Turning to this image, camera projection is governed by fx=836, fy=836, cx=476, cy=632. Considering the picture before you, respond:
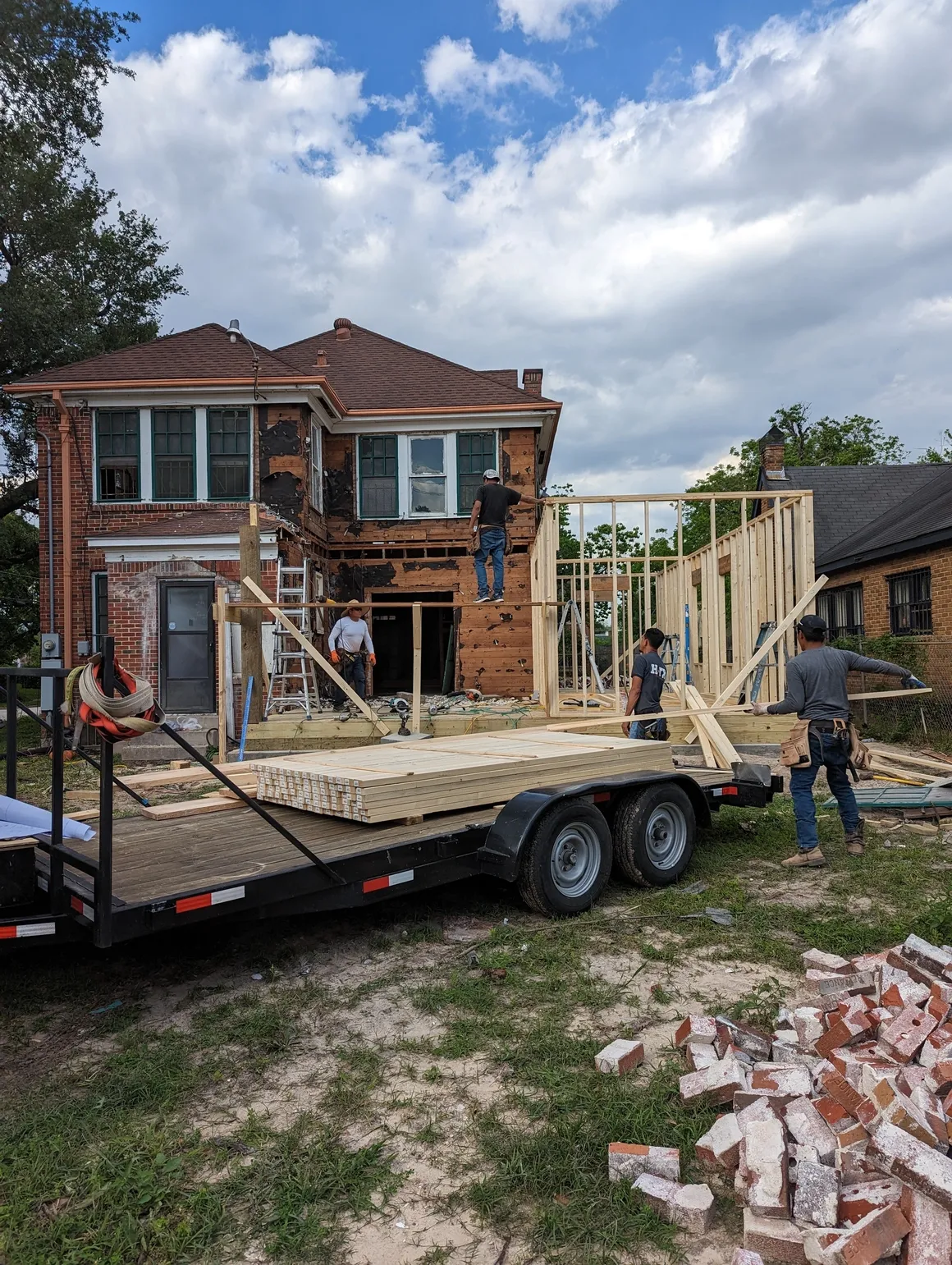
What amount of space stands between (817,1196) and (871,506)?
24.2 meters

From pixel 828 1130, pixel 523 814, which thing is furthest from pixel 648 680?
pixel 828 1130

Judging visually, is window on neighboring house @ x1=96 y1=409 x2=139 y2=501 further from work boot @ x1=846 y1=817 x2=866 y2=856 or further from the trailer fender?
work boot @ x1=846 y1=817 x2=866 y2=856

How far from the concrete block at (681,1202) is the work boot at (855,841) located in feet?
15.2

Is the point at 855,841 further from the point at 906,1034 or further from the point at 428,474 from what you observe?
the point at 428,474

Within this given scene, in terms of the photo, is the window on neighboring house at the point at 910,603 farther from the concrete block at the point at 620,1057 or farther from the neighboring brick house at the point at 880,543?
the concrete block at the point at 620,1057

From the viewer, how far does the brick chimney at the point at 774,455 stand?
1007 inches

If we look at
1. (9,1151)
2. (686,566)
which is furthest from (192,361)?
(9,1151)

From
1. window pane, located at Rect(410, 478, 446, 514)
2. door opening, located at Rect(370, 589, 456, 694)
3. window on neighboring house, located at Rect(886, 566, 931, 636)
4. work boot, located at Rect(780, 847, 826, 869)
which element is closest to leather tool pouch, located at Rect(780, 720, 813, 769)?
work boot, located at Rect(780, 847, 826, 869)

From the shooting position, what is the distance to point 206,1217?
2.55m

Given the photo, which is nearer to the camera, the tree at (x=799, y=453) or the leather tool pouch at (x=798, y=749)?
the leather tool pouch at (x=798, y=749)

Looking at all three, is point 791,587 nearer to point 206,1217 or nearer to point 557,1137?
point 557,1137

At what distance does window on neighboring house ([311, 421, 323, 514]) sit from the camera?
16219mm

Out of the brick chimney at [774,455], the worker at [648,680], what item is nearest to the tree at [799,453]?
the brick chimney at [774,455]

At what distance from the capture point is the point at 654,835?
19.4 ft
